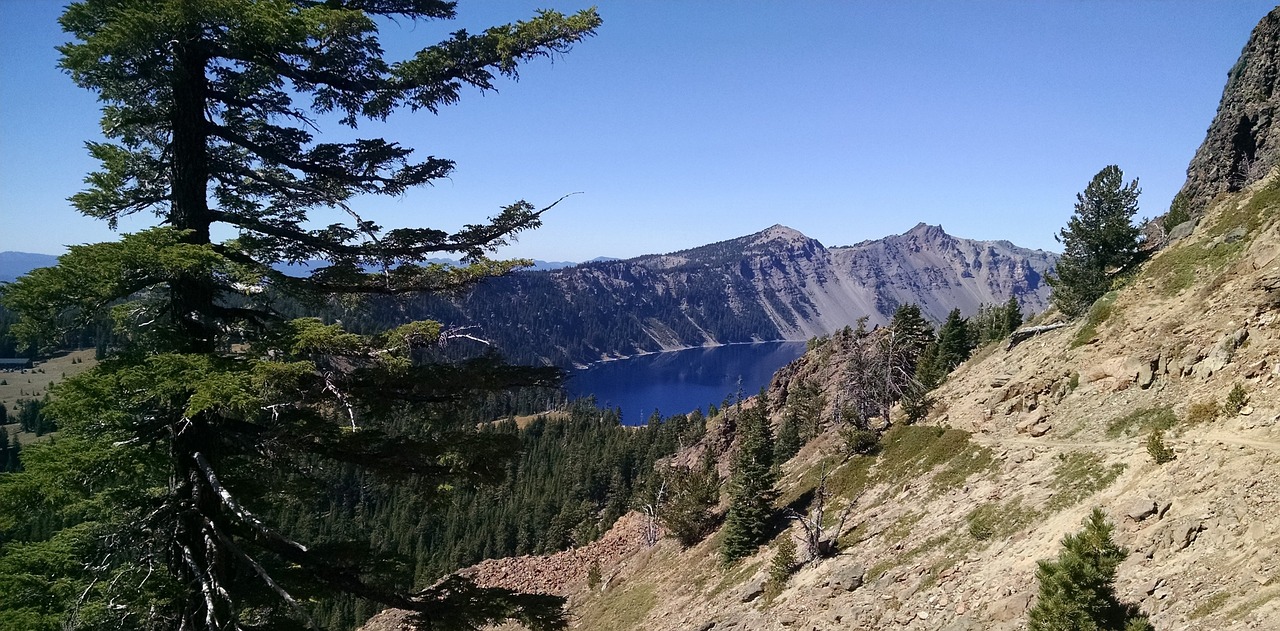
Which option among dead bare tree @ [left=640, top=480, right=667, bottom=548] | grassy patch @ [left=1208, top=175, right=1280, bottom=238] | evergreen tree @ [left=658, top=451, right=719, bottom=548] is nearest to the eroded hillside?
grassy patch @ [left=1208, top=175, right=1280, bottom=238]

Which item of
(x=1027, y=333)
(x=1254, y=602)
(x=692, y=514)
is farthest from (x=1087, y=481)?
(x=692, y=514)

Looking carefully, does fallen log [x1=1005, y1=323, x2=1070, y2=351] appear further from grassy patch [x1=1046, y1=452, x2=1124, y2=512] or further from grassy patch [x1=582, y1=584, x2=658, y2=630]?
grassy patch [x1=582, y1=584, x2=658, y2=630]

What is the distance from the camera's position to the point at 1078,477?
685 inches

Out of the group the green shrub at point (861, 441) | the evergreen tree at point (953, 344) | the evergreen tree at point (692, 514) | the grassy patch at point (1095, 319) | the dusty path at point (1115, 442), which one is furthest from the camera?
the evergreen tree at point (953, 344)

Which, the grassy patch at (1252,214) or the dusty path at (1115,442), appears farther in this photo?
the grassy patch at (1252,214)

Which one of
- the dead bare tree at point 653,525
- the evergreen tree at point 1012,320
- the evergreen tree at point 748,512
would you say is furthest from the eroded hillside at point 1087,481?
the evergreen tree at point 1012,320

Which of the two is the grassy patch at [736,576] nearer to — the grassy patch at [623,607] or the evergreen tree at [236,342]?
the grassy patch at [623,607]

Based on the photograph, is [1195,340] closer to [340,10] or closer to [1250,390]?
[1250,390]

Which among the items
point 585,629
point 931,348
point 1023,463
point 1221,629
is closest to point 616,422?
point 931,348

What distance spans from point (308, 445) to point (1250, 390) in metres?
22.5

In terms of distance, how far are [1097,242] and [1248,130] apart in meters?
19.5

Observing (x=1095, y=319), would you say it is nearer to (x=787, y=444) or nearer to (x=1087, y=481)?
(x=1087, y=481)

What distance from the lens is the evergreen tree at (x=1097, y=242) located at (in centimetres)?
3250

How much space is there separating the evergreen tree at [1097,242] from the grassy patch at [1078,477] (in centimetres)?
1833
